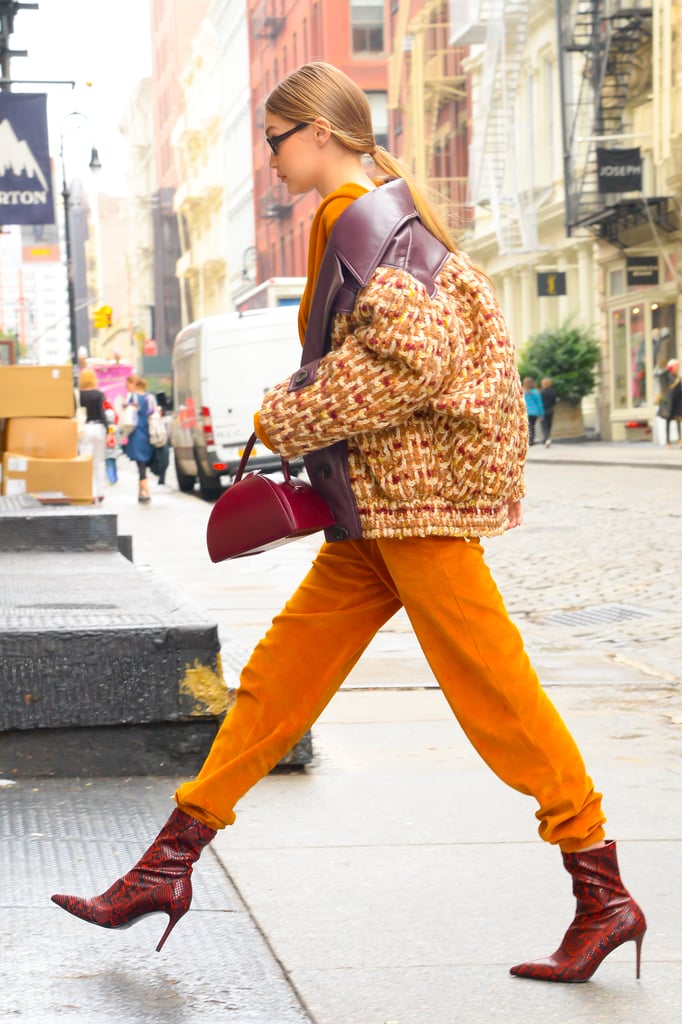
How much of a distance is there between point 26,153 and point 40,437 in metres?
3.13

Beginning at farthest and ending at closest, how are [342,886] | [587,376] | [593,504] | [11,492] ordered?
1. [587,376]
2. [593,504]
3. [11,492]
4. [342,886]

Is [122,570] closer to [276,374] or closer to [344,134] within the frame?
[344,134]

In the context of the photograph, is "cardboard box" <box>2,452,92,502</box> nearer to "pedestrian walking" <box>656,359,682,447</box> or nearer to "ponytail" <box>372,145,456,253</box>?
"ponytail" <box>372,145,456,253</box>

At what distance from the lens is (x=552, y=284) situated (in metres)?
39.0

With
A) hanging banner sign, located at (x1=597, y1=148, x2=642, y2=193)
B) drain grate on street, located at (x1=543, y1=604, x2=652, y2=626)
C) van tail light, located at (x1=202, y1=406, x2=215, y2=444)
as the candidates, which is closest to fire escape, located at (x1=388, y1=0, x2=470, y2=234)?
hanging banner sign, located at (x1=597, y1=148, x2=642, y2=193)

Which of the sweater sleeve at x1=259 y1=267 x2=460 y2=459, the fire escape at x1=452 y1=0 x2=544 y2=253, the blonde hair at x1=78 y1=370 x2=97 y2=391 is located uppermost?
the fire escape at x1=452 y1=0 x2=544 y2=253

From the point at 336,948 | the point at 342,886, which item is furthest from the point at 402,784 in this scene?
the point at 336,948

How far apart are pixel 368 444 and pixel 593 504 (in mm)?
14734

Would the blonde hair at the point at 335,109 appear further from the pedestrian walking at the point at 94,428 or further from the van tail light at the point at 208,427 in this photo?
the van tail light at the point at 208,427

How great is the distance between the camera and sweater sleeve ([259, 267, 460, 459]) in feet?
9.80

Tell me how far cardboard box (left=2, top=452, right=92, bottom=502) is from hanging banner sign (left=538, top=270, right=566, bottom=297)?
27098mm

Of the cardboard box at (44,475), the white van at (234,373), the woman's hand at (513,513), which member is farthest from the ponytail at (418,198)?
the white van at (234,373)

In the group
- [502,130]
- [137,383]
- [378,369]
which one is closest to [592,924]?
[378,369]

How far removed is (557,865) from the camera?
390cm
